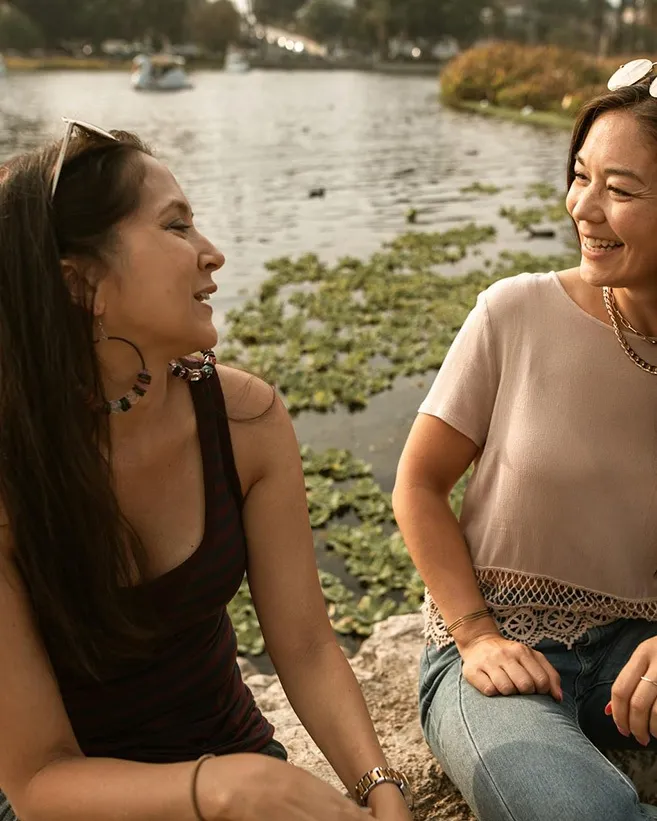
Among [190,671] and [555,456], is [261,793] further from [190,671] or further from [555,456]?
[555,456]

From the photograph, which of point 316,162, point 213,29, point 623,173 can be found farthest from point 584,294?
point 213,29

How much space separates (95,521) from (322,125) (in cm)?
3242

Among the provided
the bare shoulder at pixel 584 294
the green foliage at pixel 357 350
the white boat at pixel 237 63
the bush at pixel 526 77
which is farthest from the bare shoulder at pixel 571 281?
the white boat at pixel 237 63

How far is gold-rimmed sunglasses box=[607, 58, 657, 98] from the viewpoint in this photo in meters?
2.03

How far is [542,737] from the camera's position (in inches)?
72.6

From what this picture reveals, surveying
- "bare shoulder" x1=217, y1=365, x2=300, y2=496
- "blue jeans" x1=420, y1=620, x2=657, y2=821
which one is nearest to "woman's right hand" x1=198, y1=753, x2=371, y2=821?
"blue jeans" x1=420, y1=620, x2=657, y2=821

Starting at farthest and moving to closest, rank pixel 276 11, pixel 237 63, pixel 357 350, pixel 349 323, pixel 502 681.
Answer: pixel 276 11 < pixel 237 63 < pixel 349 323 < pixel 357 350 < pixel 502 681

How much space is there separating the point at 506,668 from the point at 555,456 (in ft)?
1.52

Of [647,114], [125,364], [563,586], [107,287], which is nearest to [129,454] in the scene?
[125,364]

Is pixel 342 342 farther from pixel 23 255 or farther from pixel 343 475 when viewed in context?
pixel 23 255

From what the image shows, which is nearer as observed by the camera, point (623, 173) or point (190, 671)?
point (190, 671)

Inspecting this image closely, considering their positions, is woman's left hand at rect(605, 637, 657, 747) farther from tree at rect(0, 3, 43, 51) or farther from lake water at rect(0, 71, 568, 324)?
tree at rect(0, 3, 43, 51)

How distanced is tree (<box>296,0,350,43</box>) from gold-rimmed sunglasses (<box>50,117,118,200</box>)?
11149 cm

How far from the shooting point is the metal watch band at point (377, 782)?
5.70 ft
